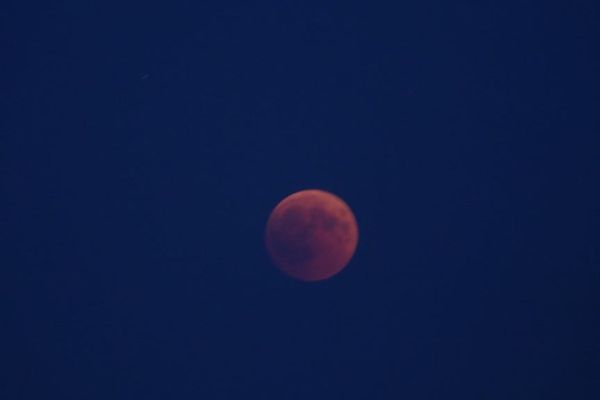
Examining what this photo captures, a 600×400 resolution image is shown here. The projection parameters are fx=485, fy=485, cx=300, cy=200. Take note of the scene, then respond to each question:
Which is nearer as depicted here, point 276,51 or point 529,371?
point 276,51

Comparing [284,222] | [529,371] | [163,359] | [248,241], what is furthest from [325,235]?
[529,371]

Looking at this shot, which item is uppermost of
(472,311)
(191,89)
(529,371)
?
(191,89)

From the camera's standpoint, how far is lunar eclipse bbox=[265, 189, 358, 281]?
2.82m

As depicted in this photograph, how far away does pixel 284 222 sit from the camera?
282cm

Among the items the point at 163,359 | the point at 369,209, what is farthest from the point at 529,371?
the point at 163,359

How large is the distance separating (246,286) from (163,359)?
663 millimetres

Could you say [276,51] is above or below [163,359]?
above

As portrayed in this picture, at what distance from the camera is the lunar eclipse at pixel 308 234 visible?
9.24 ft

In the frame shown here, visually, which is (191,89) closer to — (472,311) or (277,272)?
(277,272)

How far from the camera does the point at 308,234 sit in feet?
9.32

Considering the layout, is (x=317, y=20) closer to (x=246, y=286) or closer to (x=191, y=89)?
(x=191, y=89)

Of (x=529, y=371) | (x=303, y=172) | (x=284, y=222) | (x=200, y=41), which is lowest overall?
(x=529, y=371)

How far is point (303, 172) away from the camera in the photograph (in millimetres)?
2836

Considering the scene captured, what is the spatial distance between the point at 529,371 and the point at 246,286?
6.07 feet
